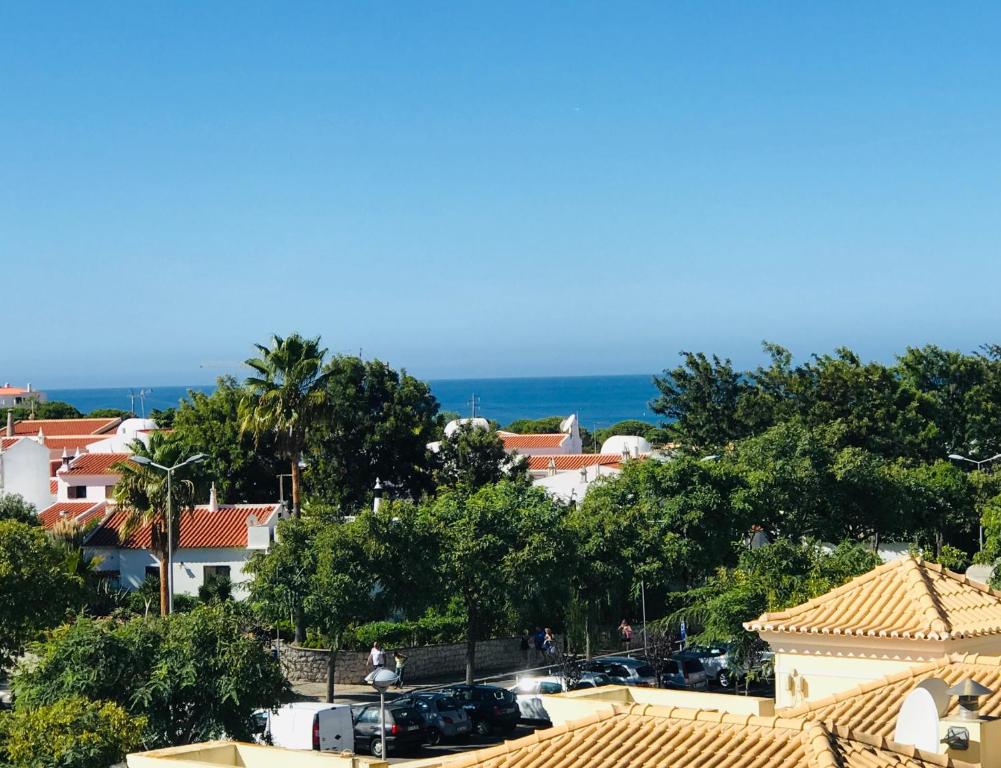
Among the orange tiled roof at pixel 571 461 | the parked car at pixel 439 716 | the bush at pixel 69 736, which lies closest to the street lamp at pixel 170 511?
the parked car at pixel 439 716

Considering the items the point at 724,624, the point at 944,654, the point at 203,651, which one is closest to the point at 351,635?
the point at 724,624

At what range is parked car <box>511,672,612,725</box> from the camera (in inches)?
1407

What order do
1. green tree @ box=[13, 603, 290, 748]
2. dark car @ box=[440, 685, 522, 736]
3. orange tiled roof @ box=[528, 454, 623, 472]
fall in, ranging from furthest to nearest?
1. orange tiled roof @ box=[528, 454, 623, 472]
2. dark car @ box=[440, 685, 522, 736]
3. green tree @ box=[13, 603, 290, 748]

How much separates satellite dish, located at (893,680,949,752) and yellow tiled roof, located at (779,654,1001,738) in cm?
196

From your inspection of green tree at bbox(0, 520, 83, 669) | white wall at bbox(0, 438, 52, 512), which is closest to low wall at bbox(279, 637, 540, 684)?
green tree at bbox(0, 520, 83, 669)

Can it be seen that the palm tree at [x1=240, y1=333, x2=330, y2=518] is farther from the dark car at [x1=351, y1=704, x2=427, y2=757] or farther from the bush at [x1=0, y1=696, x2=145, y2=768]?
the bush at [x1=0, y1=696, x2=145, y2=768]

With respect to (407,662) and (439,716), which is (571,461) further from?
(439,716)

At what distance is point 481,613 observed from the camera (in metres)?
43.5

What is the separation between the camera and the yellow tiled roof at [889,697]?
1739 cm

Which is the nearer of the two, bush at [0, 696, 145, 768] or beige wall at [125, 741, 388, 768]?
beige wall at [125, 741, 388, 768]

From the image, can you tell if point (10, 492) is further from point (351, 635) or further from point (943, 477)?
point (943, 477)

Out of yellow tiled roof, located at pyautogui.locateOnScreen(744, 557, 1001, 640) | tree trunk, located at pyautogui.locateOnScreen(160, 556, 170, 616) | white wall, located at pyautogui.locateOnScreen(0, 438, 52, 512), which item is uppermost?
white wall, located at pyautogui.locateOnScreen(0, 438, 52, 512)

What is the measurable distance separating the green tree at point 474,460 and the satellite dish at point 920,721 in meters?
55.1

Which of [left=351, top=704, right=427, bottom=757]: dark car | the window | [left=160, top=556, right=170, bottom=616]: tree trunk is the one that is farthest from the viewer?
the window
